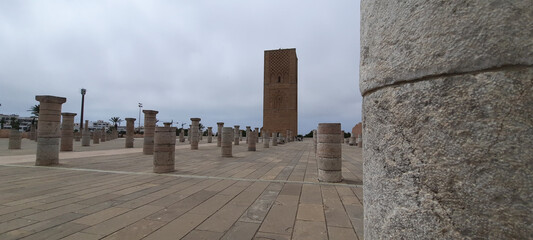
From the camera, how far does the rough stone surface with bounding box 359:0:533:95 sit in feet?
3.17

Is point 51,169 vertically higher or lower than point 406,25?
lower

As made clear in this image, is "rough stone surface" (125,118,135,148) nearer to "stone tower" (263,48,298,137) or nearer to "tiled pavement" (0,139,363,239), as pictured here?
"tiled pavement" (0,139,363,239)

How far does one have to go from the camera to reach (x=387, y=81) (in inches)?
49.6

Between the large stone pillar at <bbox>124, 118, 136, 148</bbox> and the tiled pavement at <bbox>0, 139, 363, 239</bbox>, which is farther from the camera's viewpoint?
the large stone pillar at <bbox>124, 118, 136, 148</bbox>

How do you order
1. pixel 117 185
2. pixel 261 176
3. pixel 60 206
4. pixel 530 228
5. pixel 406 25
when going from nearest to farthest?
pixel 530 228 → pixel 406 25 → pixel 60 206 → pixel 117 185 → pixel 261 176

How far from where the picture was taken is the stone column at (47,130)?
7.13 metres

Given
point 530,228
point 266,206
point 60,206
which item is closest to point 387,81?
point 530,228

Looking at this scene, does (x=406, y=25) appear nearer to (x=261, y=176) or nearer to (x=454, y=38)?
(x=454, y=38)

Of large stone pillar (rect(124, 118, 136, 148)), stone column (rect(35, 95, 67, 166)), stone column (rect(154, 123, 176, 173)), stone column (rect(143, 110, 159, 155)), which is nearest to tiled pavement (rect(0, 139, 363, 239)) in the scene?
stone column (rect(154, 123, 176, 173))

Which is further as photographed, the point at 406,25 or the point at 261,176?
the point at 261,176

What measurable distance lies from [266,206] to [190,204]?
3.67ft

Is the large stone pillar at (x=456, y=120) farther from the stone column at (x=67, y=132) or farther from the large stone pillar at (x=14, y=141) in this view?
the large stone pillar at (x=14, y=141)

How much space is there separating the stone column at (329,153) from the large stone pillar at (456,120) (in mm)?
4381

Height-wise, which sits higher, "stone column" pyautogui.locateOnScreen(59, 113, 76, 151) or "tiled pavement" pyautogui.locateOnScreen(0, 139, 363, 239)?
"stone column" pyautogui.locateOnScreen(59, 113, 76, 151)
